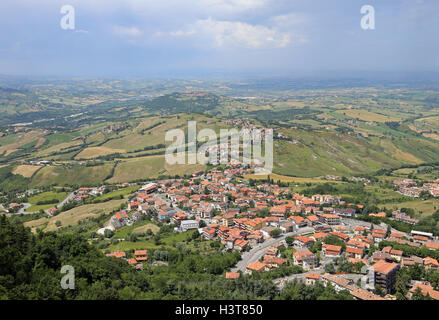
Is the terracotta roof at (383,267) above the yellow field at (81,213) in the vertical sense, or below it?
above

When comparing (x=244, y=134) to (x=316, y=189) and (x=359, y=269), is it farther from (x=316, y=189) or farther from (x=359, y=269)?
(x=359, y=269)

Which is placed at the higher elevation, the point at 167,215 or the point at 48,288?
the point at 48,288

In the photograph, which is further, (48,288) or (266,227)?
(266,227)

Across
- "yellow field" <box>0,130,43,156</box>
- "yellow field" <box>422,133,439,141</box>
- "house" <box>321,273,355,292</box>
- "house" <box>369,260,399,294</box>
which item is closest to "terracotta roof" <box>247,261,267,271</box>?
"house" <box>321,273,355,292</box>

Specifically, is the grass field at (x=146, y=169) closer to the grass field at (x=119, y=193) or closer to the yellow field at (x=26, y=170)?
the grass field at (x=119, y=193)

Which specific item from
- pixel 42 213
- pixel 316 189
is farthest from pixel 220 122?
pixel 42 213

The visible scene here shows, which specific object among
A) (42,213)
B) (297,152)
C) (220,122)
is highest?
(220,122)

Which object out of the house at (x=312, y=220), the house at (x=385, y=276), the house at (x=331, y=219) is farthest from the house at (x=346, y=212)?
the house at (x=385, y=276)
